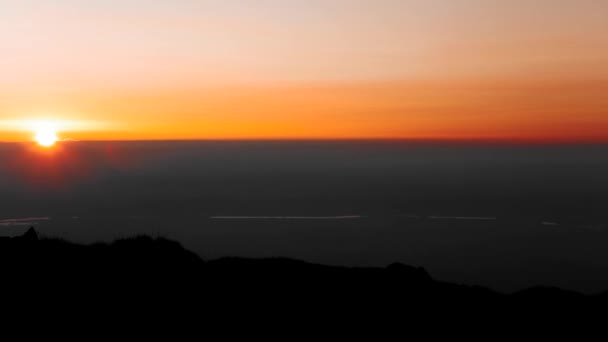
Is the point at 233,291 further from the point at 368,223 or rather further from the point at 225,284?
the point at 368,223

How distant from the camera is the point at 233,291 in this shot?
18.4 meters

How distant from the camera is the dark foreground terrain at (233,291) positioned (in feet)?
53.8

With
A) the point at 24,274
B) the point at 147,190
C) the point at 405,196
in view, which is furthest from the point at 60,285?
the point at 147,190

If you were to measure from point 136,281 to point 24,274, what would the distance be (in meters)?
3.19

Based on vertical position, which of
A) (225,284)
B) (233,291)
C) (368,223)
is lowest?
(368,223)

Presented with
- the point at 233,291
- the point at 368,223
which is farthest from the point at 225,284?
the point at 368,223

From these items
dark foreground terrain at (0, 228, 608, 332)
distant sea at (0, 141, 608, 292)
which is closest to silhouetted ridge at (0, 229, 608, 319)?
dark foreground terrain at (0, 228, 608, 332)

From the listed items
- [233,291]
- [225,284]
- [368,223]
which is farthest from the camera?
[368,223]

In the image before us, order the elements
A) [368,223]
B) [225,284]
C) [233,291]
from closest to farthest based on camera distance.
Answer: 1. [233,291]
2. [225,284]
3. [368,223]

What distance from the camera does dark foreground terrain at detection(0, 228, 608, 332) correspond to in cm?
1639

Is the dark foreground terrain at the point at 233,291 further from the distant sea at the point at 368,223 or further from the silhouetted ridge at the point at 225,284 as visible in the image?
the distant sea at the point at 368,223

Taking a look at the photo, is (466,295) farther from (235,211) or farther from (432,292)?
(235,211)

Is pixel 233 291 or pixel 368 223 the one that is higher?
pixel 233 291

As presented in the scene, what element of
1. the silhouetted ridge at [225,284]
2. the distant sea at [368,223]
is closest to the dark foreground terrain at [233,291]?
the silhouetted ridge at [225,284]
